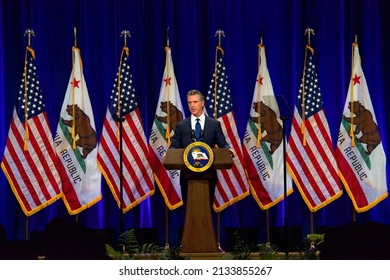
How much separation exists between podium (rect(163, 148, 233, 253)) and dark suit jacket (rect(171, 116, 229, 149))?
0.58m

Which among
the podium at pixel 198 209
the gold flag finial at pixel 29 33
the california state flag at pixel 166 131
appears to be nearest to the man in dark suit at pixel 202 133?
the podium at pixel 198 209

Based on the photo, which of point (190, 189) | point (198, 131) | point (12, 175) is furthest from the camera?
point (12, 175)

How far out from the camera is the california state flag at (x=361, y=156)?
9.12 m

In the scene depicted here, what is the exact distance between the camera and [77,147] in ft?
30.1

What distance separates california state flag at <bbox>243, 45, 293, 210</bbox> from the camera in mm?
9234

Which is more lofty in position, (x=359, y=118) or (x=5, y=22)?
(x=5, y=22)

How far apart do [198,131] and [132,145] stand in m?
1.80

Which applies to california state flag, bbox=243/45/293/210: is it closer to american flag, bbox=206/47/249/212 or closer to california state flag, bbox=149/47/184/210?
american flag, bbox=206/47/249/212

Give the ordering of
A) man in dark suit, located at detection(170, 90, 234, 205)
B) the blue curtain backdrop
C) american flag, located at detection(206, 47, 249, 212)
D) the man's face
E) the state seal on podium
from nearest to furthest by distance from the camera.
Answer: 1. the state seal on podium
2. the man's face
3. man in dark suit, located at detection(170, 90, 234, 205)
4. american flag, located at detection(206, 47, 249, 212)
5. the blue curtain backdrop

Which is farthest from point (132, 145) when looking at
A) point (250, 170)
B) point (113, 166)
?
point (250, 170)

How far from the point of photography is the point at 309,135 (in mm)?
9164

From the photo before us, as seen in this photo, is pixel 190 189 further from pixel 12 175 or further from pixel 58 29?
pixel 58 29

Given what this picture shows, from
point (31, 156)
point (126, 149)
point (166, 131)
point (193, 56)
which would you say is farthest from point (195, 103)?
point (31, 156)

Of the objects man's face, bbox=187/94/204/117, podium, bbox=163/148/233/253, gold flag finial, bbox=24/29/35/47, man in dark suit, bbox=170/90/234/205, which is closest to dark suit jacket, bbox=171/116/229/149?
man in dark suit, bbox=170/90/234/205
